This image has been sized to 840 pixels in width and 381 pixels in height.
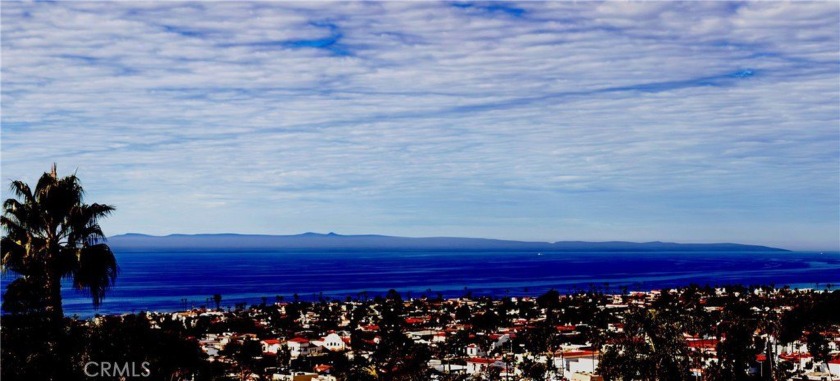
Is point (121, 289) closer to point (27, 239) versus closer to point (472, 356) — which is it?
point (472, 356)

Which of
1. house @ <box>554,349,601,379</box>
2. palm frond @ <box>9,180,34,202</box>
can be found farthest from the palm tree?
house @ <box>554,349,601,379</box>

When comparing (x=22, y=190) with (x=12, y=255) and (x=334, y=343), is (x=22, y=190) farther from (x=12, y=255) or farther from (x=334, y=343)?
(x=334, y=343)

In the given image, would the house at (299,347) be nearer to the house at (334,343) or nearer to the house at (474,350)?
the house at (334,343)

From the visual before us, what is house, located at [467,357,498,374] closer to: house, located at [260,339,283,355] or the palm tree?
house, located at [260,339,283,355]

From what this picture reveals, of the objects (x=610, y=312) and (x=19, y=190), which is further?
(x=610, y=312)

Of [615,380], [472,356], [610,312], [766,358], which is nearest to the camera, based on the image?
[615,380]

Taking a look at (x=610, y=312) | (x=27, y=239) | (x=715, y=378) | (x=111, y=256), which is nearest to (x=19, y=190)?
(x=27, y=239)

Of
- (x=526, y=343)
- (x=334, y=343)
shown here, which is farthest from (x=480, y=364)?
(x=334, y=343)
